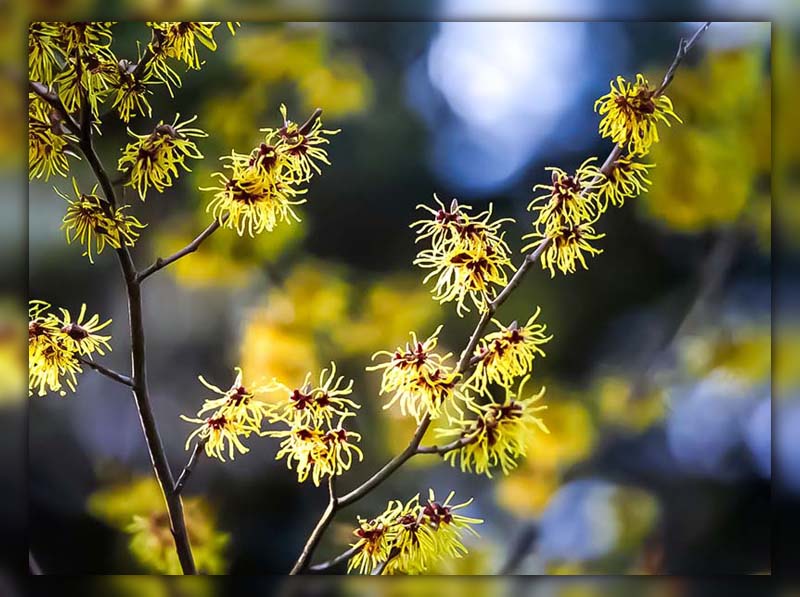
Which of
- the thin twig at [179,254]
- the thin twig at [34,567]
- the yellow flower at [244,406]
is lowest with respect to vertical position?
the thin twig at [34,567]

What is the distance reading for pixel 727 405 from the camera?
69.1 inches

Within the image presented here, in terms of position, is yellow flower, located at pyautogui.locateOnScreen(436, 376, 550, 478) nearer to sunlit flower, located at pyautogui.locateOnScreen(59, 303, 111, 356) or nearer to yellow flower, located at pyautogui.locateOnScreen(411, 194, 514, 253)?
yellow flower, located at pyautogui.locateOnScreen(411, 194, 514, 253)

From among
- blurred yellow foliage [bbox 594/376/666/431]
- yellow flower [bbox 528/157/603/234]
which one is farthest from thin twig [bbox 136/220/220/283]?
blurred yellow foliage [bbox 594/376/666/431]

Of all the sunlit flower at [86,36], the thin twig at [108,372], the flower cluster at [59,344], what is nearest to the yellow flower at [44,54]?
the sunlit flower at [86,36]

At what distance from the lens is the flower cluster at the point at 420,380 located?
1.74 metres

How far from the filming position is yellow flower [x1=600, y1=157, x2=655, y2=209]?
175 centimetres

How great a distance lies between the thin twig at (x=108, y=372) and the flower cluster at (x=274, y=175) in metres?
0.36

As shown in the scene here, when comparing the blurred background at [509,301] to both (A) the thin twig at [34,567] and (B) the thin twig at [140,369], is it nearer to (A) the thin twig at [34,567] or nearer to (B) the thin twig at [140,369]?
(B) the thin twig at [140,369]

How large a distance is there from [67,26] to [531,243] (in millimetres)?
999

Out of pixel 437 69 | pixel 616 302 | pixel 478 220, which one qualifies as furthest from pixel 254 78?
pixel 616 302

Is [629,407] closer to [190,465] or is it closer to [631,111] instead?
[631,111]

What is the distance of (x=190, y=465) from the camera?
1759 millimetres

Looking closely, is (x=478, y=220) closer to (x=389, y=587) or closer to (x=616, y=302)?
(x=616, y=302)

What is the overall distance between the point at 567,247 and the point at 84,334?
3.11ft
